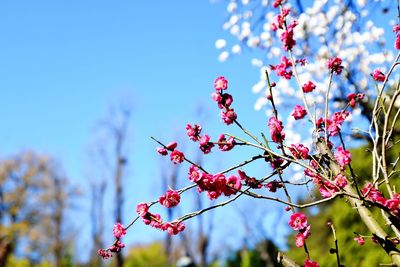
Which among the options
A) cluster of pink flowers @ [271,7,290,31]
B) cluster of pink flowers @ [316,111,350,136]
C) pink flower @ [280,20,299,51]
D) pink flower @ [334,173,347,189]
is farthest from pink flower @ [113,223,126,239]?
cluster of pink flowers @ [271,7,290,31]

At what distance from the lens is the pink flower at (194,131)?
2.63 m

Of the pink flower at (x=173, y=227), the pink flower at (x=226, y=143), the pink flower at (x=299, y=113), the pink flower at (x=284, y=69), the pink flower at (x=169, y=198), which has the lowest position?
the pink flower at (x=173, y=227)

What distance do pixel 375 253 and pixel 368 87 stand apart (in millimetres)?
2498

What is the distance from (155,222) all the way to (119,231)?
0.28m

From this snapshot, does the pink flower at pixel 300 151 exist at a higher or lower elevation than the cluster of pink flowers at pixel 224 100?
lower

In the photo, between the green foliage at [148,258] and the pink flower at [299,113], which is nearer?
the pink flower at [299,113]

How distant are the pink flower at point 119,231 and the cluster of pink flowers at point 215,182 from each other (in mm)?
568

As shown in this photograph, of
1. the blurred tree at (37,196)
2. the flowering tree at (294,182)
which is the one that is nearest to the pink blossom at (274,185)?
the flowering tree at (294,182)

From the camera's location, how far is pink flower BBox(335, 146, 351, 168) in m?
2.45

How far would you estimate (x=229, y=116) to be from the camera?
2.50m

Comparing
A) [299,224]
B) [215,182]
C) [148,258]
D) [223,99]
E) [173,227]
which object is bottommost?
[299,224]

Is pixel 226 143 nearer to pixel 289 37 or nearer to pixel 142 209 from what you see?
pixel 142 209

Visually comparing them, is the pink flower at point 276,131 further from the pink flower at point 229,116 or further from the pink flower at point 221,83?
the pink flower at point 221,83

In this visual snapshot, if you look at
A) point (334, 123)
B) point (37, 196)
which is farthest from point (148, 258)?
point (334, 123)
